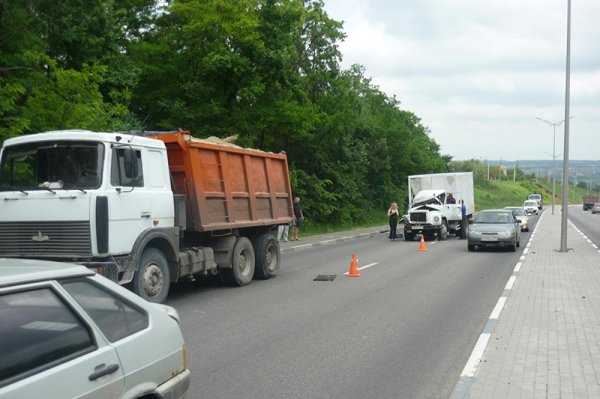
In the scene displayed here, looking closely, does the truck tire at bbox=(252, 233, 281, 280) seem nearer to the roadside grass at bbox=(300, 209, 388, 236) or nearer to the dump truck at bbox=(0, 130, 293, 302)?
the dump truck at bbox=(0, 130, 293, 302)

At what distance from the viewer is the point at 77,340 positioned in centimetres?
341

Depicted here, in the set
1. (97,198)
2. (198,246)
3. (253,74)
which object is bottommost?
(198,246)

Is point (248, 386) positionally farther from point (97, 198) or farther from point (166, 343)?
point (97, 198)

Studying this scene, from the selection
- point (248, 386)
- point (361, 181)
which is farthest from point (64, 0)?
point (361, 181)

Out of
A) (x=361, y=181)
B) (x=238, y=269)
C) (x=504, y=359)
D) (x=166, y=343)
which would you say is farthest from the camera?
(x=361, y=181)

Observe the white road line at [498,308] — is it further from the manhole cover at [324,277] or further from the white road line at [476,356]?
the manhole cover at [324,277]

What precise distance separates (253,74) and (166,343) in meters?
23.1

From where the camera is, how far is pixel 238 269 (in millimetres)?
13180

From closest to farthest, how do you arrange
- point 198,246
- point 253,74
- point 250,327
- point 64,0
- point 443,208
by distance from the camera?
point 250,327
point 198,246
point 64,0
point 253,74
point 443,208

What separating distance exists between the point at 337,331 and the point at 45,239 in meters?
4.42

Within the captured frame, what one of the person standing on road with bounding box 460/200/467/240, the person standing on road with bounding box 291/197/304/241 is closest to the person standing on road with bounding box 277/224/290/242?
the person standing on road with bounding box 291/197/304/241

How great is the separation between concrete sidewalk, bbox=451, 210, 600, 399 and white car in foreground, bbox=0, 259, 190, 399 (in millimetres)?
3022

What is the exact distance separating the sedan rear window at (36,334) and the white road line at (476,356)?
4.29m

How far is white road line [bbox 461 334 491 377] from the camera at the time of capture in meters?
6.48
